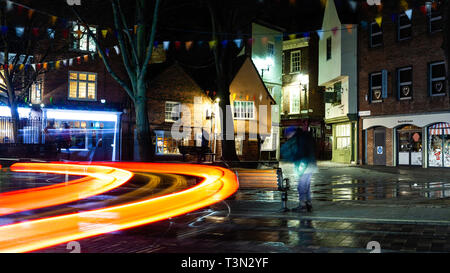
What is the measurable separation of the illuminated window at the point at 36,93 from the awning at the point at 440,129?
2787 cm

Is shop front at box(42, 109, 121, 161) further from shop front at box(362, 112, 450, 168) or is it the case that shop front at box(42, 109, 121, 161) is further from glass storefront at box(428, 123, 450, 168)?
glass storefront at box(428, 123, 450, 168)

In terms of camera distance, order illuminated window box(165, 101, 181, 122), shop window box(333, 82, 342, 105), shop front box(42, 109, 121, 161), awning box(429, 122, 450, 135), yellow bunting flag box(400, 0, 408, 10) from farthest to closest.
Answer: shop window box(333, 82, 342, 105)
illuminated window box(165, 101, 181, 122)
yellow bunting flag box(400, 0, 408, 10)
shop front box(42, 109, 121, 161)
awning box(429, 122, 450, 135)

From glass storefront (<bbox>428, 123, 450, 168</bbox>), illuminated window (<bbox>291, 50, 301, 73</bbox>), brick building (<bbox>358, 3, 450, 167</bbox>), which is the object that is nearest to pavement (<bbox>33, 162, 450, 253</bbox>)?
glass storefront (<bbox>428, 123, 450, 168</bbox>)

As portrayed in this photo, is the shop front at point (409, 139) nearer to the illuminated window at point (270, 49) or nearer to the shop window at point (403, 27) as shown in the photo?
the shop window at point (403, 27)

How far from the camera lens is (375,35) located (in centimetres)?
3181

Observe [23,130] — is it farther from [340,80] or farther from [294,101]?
[294,101]

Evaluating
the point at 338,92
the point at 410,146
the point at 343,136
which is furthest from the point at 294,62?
the point at 410,146

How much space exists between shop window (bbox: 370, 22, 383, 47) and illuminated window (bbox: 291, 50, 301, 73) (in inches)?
500

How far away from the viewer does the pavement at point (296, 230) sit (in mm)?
6281

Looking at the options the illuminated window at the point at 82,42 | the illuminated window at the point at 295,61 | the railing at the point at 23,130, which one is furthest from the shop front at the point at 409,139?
the railing at the point at 23,130

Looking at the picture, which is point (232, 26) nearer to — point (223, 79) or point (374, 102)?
point (223, 79)

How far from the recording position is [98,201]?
10742 mm

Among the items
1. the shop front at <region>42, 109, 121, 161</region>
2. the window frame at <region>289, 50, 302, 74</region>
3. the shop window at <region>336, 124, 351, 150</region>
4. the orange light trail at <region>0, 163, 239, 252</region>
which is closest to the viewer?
the orange light trail at <region>0, 163, 239, 252</region>

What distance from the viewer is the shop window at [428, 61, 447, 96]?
27.2 meters
